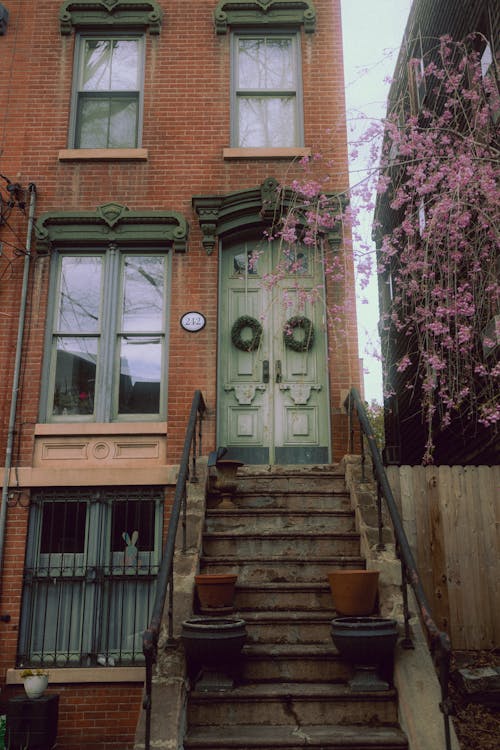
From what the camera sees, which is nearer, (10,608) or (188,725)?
(188,725)

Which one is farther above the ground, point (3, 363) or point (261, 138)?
point (261, 138)

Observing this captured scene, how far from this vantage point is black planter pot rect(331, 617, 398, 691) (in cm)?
494

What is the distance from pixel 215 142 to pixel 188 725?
6.71m

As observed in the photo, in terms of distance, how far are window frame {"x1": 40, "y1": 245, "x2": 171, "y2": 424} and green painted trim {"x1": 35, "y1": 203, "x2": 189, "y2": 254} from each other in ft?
0.44

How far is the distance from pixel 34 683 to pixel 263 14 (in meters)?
8.41

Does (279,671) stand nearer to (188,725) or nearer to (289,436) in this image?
(188,725)

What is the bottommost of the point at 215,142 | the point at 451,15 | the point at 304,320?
the point at 304,320

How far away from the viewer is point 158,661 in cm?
514

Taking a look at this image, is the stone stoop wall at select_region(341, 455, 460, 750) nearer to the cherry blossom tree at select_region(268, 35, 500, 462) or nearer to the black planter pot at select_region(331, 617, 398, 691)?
the black planter pot at select_region(331, 617, 398, 691)

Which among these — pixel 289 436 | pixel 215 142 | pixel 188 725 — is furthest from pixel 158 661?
pixel 215 142

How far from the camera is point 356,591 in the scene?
5.44m

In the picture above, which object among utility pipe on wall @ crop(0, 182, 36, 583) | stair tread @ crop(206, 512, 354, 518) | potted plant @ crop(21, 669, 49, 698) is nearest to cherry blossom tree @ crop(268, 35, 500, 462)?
stair tread @ crop(206, 512, 354, 518)

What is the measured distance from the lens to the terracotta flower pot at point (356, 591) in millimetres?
5438

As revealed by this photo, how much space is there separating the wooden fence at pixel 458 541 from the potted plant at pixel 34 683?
3703 mm
